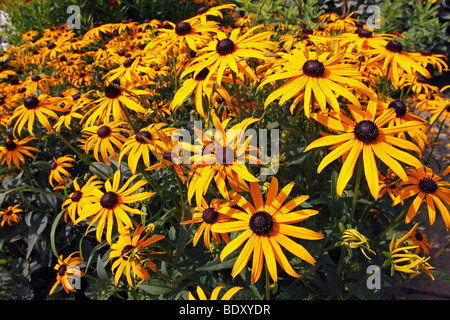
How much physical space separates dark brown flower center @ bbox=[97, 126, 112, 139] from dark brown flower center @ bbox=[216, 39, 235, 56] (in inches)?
31.9

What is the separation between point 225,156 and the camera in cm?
116

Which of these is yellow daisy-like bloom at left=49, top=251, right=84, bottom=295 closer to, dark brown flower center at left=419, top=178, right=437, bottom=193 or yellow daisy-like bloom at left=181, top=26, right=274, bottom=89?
yellow daisy-like bloom at left=181, top=26, right=274, bottom=89

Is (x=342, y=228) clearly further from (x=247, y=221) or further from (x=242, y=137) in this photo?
(x=242, y=137)

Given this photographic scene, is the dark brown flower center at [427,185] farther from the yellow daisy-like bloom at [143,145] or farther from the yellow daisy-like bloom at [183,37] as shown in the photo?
the yellow daisy-like bloom at [183,37]

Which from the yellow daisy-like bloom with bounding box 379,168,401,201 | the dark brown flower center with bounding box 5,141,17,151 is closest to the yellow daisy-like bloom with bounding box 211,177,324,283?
the yellow daisy-like bloom with bounding box 379,168,401,201

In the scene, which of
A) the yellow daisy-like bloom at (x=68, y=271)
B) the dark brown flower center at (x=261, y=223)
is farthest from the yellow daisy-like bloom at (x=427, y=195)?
the yellow daisy-like bloom at (x=68, y=271)

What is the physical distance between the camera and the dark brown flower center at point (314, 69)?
46.9 inches

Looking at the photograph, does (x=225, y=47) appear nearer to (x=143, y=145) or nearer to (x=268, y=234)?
(x=143, y=145)

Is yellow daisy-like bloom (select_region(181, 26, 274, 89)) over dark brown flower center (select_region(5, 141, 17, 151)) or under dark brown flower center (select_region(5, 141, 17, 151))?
under

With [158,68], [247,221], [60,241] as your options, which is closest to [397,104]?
[247,221]

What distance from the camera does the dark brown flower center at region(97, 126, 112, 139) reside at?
1.72 m

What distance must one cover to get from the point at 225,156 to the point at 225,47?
0.54 m

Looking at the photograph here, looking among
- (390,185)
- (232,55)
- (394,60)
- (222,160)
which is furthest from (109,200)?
(394,60)
